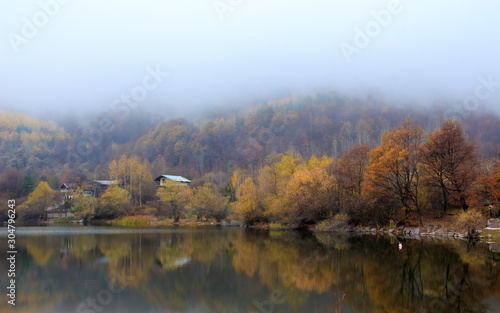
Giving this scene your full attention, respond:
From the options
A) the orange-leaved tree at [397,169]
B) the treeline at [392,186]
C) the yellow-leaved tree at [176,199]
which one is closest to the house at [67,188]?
the yellow-leaved tree at [176,199]

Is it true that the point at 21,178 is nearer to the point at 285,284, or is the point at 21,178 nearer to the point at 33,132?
the point at 33,132

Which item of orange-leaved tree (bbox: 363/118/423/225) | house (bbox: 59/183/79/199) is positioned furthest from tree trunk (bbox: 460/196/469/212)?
house (bbox: 59/183/79/199)

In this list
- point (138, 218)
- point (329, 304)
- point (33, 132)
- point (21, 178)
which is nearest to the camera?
point (329, 304)

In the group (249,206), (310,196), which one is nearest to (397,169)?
(310,196)

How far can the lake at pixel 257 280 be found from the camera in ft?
40.9

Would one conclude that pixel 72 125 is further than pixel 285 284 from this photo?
Yes

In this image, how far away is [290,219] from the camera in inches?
1874

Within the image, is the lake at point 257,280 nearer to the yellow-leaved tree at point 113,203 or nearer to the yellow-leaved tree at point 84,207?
the yellow-leaved tree at point 113,203

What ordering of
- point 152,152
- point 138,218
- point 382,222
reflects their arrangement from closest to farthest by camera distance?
point 382,222 → point 138,218 → point 152,152

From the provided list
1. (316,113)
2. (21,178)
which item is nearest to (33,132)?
(21,178)

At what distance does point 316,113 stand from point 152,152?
68514 millimetres

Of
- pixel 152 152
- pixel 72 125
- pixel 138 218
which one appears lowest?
pixel 138 218

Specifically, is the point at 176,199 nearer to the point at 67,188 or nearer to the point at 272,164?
the point at 272,164

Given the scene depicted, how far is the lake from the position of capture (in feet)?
40.9
